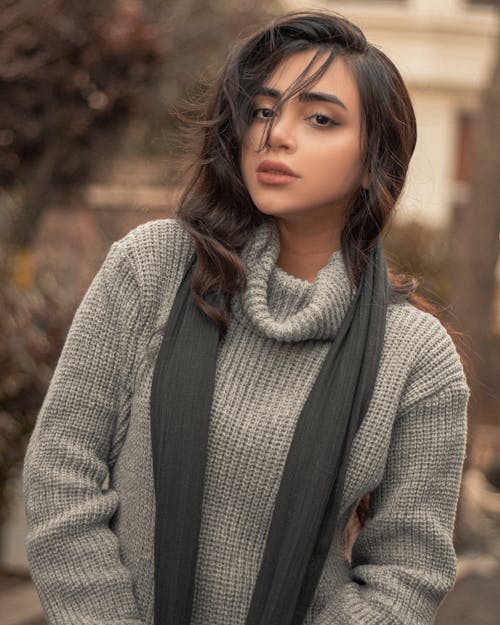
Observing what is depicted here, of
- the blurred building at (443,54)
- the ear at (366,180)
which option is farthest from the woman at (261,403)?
the blurred building at (443,54)

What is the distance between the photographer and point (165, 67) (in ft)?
26.1

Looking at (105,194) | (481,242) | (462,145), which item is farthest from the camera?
(462,145)

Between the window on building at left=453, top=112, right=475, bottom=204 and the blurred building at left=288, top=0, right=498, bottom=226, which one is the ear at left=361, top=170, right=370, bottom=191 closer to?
the blurred building at left=288, top=0, right=498, bottom=226

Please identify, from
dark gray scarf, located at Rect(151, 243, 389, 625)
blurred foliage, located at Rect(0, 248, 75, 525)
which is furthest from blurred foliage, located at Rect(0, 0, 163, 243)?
dark gray scarf, located at Rect(151, 243, 389, 625)

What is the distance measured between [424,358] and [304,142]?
0.53m

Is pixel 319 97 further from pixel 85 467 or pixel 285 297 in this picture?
pixel 85 467

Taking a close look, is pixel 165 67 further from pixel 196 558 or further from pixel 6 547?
pixel 196 558

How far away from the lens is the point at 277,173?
2.40 m

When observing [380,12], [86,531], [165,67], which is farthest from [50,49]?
[380,12]

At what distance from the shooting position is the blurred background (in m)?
4.86

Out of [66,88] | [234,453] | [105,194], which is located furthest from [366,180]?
[105,194]

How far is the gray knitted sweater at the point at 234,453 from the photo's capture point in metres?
2.33

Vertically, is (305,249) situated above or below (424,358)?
above

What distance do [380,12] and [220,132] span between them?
14.4m
